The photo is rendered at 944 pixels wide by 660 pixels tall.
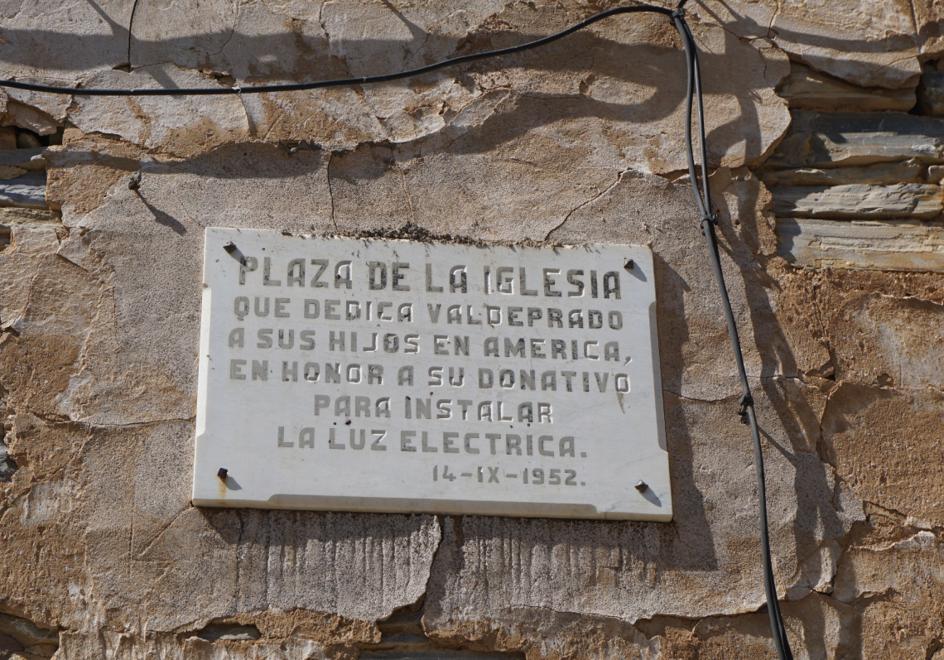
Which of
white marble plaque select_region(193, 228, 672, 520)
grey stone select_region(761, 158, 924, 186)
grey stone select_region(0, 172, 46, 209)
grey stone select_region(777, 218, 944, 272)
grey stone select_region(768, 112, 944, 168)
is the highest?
grey stone select_region(768, 112, 944, 168)

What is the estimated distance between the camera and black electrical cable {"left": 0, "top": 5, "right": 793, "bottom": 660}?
3.50 metres

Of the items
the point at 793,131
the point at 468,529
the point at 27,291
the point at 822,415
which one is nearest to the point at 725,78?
the point at 793,131

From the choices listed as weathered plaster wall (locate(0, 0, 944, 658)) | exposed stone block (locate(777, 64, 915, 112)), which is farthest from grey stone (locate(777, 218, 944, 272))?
exposed stone block (locate(777, 64, 915, 112))

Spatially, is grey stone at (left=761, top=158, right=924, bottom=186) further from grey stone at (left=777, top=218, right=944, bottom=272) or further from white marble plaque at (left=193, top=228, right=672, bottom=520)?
white marble plaque at (left=193, top=228, right=672, bottom=520)

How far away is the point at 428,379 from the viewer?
362 centimetres

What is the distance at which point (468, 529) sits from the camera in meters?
3.51

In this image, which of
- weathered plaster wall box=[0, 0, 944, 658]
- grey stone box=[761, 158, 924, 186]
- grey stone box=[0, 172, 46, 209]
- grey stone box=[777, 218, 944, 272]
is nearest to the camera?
weathered plaster wall box=[0, 0, 944, 658]

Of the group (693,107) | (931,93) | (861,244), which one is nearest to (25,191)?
(693,107)

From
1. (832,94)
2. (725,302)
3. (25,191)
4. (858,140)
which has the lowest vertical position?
(725,302)

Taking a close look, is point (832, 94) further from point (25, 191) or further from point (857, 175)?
point (25, 191)

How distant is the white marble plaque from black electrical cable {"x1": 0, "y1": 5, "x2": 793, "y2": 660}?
223mm

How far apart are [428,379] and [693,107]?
120 centimetres

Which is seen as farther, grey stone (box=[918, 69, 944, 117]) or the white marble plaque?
grey stone (box=[918, 69, 944, 117])

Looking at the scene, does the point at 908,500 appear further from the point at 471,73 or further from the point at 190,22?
the point at 190,22
